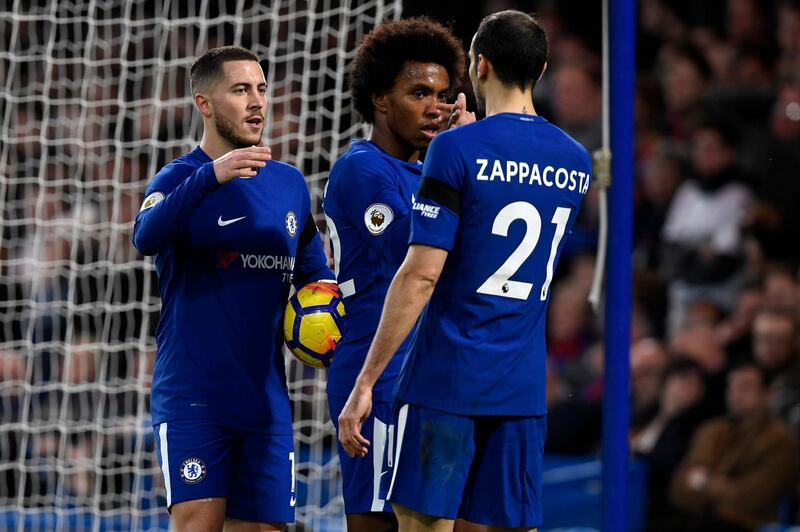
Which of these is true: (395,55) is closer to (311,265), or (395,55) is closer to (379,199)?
(379,199)

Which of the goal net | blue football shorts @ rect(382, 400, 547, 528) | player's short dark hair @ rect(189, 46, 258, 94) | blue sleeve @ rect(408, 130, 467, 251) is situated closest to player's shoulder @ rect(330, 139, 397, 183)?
player's short dark hair @ rect(189, 46, 258, 94)

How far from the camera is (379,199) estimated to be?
416 cm

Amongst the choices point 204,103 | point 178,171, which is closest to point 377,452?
point 178,171

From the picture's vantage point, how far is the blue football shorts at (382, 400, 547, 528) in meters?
3.57

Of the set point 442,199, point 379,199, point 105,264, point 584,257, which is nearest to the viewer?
point 442,199

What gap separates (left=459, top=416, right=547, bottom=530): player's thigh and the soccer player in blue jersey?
92 centimetres

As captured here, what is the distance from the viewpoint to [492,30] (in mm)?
3688

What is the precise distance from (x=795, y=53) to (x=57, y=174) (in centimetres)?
549

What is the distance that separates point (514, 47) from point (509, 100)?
16 centimetres

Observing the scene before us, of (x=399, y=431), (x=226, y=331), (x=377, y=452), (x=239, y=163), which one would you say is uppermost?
(x=239, y=163)

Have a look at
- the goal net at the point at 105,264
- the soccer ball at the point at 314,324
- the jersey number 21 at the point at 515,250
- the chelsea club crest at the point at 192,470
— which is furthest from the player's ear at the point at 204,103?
the goal net at the point at 105,264

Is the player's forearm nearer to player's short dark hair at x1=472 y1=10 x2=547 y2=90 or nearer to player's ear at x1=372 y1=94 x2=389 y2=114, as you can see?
player's short dark hair at x1=472 y1=10 x2=547 y2=90

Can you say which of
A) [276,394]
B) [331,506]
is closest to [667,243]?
[331,506]

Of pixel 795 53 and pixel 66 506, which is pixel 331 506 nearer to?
pixel 66 506
